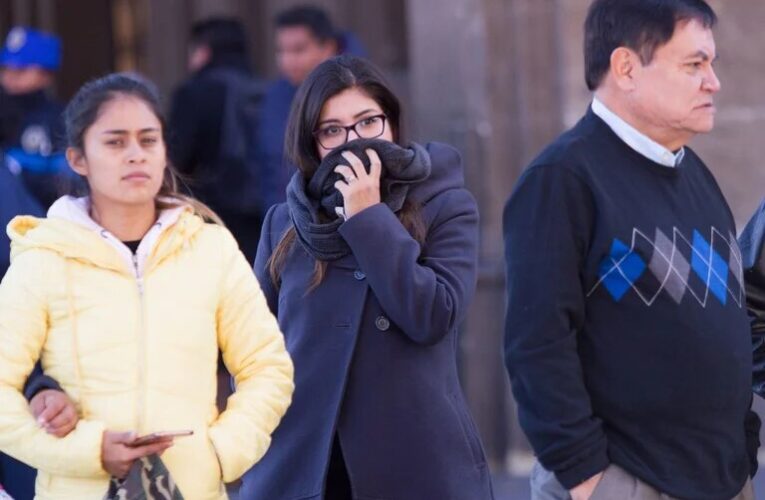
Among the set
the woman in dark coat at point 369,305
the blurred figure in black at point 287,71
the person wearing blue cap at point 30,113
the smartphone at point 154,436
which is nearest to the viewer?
the smartphone at point 154,436

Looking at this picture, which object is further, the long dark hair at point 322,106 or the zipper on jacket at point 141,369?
the long dark hair at point 322,106

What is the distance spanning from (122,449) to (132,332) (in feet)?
0.91

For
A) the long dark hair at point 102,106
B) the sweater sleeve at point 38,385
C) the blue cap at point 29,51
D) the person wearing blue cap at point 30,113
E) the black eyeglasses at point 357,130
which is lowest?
the person wearing blue cap at point 30,113

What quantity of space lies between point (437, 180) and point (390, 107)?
0.72 feet

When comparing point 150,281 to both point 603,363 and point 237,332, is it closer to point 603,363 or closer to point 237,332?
point 237,332

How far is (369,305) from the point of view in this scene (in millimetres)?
4438

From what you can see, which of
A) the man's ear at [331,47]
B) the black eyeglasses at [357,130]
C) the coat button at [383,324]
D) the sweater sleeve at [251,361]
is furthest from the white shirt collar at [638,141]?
the man's ear at [331,47]

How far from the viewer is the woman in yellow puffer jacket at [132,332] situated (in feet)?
13.1

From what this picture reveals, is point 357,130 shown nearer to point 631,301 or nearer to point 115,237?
point 115,237

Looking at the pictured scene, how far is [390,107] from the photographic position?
457cm

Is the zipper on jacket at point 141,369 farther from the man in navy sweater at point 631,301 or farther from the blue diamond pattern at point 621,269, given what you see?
the blue diamond pattern at point 621,269

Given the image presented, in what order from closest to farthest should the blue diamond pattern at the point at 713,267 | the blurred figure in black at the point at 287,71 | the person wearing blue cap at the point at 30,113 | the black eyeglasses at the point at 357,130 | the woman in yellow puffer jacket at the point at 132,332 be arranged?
the woman in yellow puffer jacket at the point at 132,332 → the blue diamond pattern at the point at 713,267 → the black eyeglasses at the point at 357,130 → the person wearing blue cap at the point at 30,113 → the blurred figure in black at the point at 287,71

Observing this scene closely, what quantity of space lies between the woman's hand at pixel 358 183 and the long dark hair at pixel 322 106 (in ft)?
0.48

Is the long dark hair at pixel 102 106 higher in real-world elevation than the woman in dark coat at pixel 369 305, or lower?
higher
